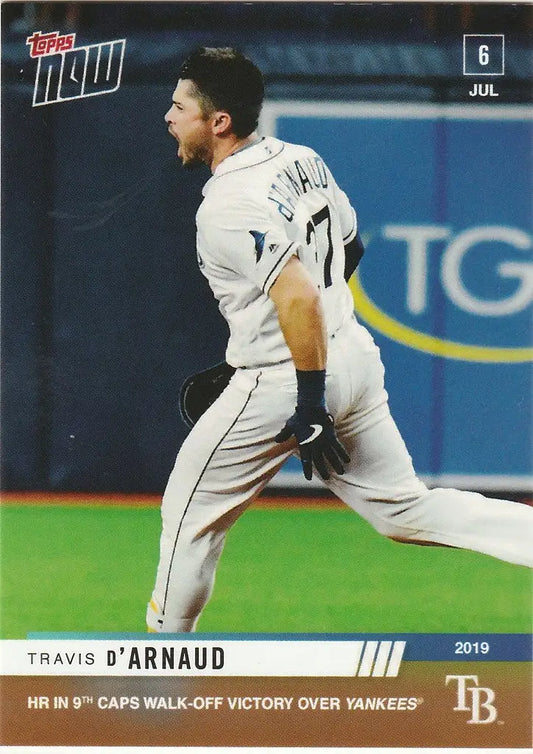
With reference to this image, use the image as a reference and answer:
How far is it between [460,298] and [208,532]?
937mm

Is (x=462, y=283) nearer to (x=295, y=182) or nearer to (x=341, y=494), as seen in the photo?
(x=295, y=182)

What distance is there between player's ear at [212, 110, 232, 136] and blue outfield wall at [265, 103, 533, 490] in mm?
156

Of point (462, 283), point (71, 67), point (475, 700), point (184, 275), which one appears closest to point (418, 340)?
point (462, 283)

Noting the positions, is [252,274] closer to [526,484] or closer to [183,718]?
[526,484]

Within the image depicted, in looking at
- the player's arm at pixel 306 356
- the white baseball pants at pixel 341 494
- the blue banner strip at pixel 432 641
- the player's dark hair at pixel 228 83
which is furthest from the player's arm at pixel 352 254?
the blue banner strip at pixel 432 641

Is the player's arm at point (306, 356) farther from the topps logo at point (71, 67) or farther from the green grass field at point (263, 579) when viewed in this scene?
the topps logo at point (71, 67)

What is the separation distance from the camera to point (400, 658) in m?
2.69

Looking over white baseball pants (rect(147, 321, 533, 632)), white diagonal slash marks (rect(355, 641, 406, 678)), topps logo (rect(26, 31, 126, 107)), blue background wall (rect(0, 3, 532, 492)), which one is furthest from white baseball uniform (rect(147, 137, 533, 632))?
topps logo (rect(26, 31, 126, 107))

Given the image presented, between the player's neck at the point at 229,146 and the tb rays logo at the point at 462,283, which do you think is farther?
the tb rays logo at the point at 462,283

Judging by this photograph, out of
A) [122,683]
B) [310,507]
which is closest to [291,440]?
[310,507]

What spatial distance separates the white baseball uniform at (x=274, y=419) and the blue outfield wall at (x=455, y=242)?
0.27 feet

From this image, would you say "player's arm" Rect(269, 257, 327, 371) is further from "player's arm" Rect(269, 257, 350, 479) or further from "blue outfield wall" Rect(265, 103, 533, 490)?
"blue outfield wall" Rect(265, 103, 533, 490)

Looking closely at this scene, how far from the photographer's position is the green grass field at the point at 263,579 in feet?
8.90

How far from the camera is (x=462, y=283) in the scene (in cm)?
271
